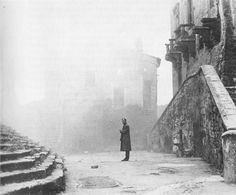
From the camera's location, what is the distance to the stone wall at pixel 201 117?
7207 millimetres

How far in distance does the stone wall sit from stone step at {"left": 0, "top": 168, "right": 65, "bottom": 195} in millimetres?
3367

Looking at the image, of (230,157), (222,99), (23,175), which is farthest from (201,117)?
(23,175)

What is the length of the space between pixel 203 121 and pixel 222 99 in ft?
5.21

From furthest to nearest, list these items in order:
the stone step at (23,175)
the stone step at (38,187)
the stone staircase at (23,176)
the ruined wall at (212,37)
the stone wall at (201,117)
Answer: the ruined wall at (212,37) < the stone wall at (201,117) < the stone step at (23,175) < the stone staircase at (23,176) < the stone step at (38,187)

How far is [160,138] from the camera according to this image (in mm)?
15789

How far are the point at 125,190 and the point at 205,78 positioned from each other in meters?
4.55

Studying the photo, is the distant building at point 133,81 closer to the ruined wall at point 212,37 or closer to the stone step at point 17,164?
the ruined wall at point 212,37

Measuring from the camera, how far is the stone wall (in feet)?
23.6

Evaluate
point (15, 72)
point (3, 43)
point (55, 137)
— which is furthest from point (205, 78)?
point (55, 137)

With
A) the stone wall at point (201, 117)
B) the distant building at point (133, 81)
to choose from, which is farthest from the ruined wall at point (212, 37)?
the distant building at point (133, 81)

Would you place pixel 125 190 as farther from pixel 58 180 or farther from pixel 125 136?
pixel 125 136

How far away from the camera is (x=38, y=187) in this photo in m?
5.00

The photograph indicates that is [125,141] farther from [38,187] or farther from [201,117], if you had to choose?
[38,187]

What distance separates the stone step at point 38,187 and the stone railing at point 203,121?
2.93 m
